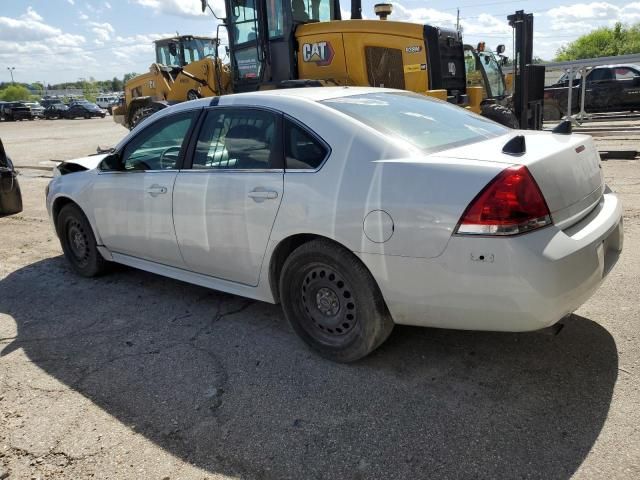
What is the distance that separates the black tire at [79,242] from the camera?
5.07m

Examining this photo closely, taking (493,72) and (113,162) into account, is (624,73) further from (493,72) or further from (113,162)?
(113,162)

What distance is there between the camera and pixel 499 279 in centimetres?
266

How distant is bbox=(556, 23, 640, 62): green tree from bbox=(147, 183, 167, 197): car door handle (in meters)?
72.0

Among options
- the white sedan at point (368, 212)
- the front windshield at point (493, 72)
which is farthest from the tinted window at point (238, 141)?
the front windshield at point (493, 72)

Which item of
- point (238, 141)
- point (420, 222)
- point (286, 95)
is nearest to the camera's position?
point (420, 222)

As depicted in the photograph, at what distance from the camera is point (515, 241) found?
2.63m

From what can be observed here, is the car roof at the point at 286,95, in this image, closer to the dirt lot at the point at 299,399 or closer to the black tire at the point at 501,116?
the dirt lot at the point at 299,399

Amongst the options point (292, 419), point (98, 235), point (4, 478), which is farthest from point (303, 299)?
point (98, 235)

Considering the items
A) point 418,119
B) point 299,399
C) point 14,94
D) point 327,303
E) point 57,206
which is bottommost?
point 299,399

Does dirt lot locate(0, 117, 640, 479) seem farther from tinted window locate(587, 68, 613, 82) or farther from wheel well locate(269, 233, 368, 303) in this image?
tinted window locate(587, 68, 613, 82)

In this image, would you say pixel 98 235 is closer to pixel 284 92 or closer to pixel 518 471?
pixel 284 92

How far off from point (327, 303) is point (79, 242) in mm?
3002

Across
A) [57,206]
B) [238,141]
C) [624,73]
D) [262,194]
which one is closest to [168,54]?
[57,206]

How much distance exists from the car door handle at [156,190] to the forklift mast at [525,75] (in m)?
8.83
